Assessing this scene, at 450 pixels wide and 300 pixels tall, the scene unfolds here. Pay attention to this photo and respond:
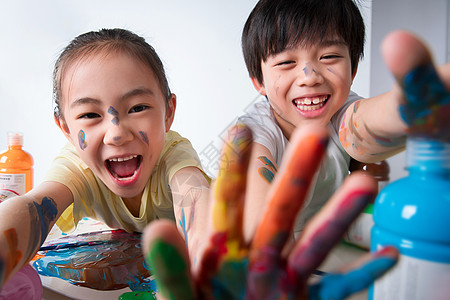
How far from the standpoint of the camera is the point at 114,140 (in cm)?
70

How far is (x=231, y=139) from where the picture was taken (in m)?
0.29

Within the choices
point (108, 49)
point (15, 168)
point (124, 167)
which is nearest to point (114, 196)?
point (124, 167)

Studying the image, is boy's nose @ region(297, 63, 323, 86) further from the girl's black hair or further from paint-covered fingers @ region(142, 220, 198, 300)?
paint-covered fingers @ region(142, 220, 198, 300)

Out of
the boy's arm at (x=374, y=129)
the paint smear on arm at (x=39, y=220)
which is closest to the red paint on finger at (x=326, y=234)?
the boy's arm at (x=374, y=129)

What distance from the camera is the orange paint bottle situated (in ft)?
3.59

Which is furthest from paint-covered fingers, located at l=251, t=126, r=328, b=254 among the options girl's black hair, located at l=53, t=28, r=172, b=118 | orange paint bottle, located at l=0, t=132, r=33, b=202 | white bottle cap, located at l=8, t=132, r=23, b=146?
white bottle cap, located at l=8, t=132, r=23, b=146

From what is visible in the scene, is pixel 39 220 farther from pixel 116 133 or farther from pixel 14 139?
pixel 14 139

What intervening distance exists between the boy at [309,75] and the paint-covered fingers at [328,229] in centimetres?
37

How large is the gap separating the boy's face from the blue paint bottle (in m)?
0.42

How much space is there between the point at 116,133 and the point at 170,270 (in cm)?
50

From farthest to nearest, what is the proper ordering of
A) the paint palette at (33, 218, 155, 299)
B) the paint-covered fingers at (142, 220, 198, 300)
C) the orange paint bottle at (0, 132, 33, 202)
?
1. the orange paint bottle at (0, 132, 33, 202)
2. the paint palette at (33, 218, 155, 299)
3. the paint-covered fingers at (142, 220, 198, 300)

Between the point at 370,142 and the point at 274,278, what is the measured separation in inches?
19.3

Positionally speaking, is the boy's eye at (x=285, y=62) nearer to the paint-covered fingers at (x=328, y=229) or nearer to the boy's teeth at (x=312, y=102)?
the boy's teeth at (x=312, y=102)

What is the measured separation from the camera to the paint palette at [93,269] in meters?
Answer: 0.61
